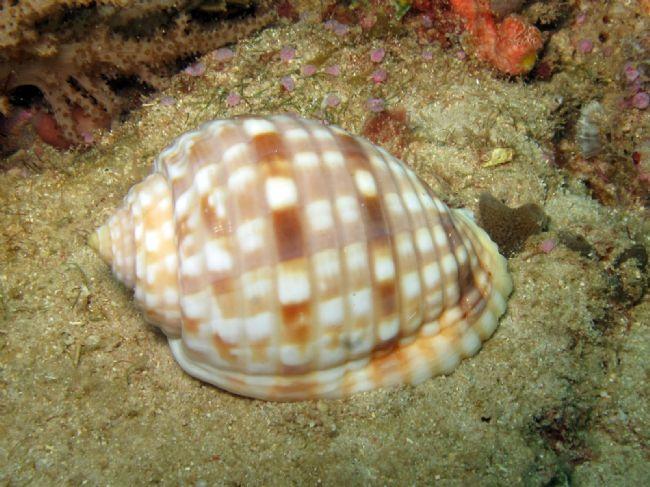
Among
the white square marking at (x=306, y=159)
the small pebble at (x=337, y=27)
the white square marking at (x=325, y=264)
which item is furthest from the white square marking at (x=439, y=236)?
the small pebble at (x=337, y=27)

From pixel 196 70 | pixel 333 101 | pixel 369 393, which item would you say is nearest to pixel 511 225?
pixel 369 393

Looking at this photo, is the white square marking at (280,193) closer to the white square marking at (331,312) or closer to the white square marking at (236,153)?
the white square marking at (236,153)

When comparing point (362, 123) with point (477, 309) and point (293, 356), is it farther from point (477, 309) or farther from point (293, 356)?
point (293, 356)

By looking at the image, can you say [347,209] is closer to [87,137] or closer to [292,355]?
[292,355]

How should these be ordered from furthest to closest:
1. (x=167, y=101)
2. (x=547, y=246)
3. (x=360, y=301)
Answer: (x=167, y=101) → (x=547, y=246) → (x=360, y=301)

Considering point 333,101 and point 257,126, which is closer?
point 257,126
